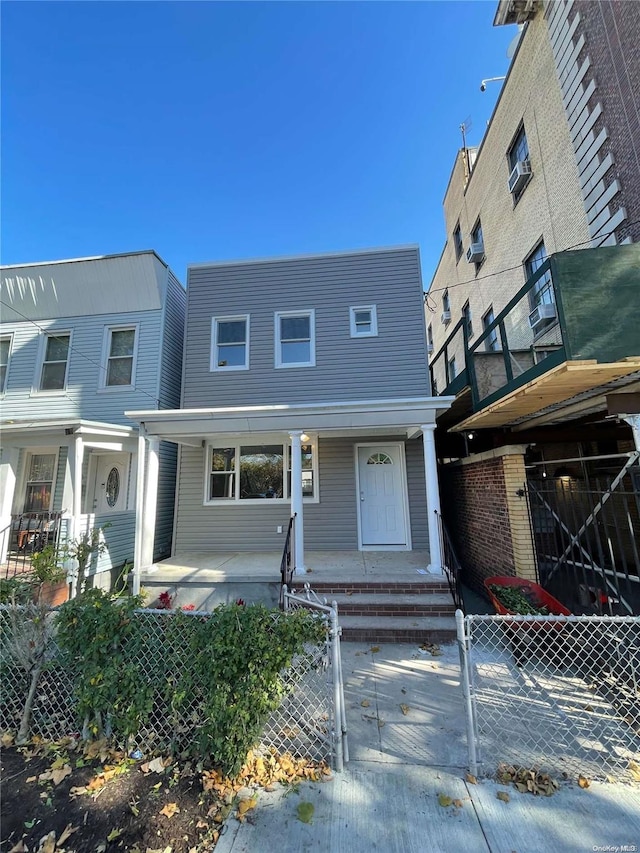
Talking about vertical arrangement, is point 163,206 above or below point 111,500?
above

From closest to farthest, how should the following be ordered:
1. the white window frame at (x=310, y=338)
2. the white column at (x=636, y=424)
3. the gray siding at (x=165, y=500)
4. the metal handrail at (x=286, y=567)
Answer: the white column at (x=636, y=424) < the metal handrail at (x=286, y=567) < the gray siding at (x=165, y=500) < the white window frame at (x=310, y=338)

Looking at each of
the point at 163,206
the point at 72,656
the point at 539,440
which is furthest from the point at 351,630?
the point at 163,206

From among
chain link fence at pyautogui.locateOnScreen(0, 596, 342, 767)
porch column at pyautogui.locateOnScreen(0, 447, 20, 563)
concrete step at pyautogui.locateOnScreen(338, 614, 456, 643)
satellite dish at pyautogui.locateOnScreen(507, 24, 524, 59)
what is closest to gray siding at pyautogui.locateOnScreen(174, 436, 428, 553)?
concrete step at pyautogui.locateOnScreen(338, 614, 456, 643)

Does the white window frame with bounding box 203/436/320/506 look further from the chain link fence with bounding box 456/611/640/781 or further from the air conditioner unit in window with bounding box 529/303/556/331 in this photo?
the air conditioner unit in window with bounding box 529/303/556/331

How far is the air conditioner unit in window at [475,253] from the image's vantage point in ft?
36.2

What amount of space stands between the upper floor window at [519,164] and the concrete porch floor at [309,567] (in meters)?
8.94

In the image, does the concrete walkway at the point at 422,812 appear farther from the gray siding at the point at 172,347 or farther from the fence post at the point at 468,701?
the gray siding at the point at 172,347

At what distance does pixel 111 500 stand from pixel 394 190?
445 inches

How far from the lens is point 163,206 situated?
986 cm

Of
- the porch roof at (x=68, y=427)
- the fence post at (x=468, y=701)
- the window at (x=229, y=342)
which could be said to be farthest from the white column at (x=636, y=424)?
the porch roof at (x=68, y=427)

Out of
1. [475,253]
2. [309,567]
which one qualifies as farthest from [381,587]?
[475,253]

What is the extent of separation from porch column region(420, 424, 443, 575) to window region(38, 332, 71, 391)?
894 cm

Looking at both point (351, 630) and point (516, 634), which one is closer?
point (516, 634)

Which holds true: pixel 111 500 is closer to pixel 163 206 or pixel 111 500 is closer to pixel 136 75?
pixel 163 206
